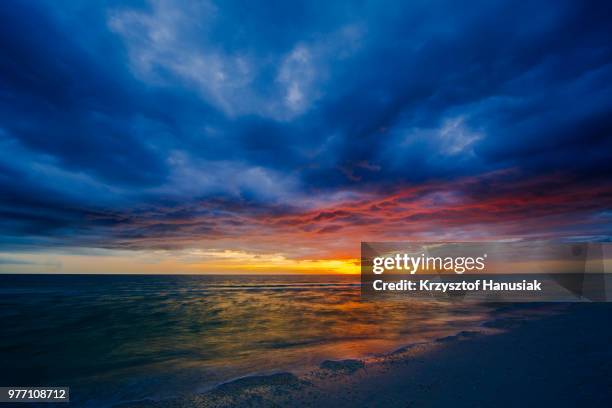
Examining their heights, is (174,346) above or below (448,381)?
below

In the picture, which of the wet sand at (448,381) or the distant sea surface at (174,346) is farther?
the distant sea surface at (174,346)

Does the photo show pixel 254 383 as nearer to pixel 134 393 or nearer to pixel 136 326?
pixel 134 393

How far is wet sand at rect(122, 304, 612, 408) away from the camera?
7375 millimetres

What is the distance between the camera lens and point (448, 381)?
859cm

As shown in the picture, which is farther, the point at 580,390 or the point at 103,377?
the point at 103,377

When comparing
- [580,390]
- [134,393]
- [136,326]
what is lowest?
[136,326]

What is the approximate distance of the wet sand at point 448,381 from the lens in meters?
7.38

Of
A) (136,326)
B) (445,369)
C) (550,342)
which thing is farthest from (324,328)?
(136,326)

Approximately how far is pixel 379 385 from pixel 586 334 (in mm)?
13958

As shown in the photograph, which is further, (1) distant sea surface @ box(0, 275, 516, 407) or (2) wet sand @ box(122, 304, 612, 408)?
(1) distant sea surface @ box(0, 275, 516, 407)

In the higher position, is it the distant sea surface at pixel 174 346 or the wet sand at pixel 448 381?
the wet sand at pixel 448 381

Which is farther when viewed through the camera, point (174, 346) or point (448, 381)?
point (174, 346)

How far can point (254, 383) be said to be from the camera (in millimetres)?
9047

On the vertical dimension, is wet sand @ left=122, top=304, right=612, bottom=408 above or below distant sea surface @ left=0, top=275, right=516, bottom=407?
above
